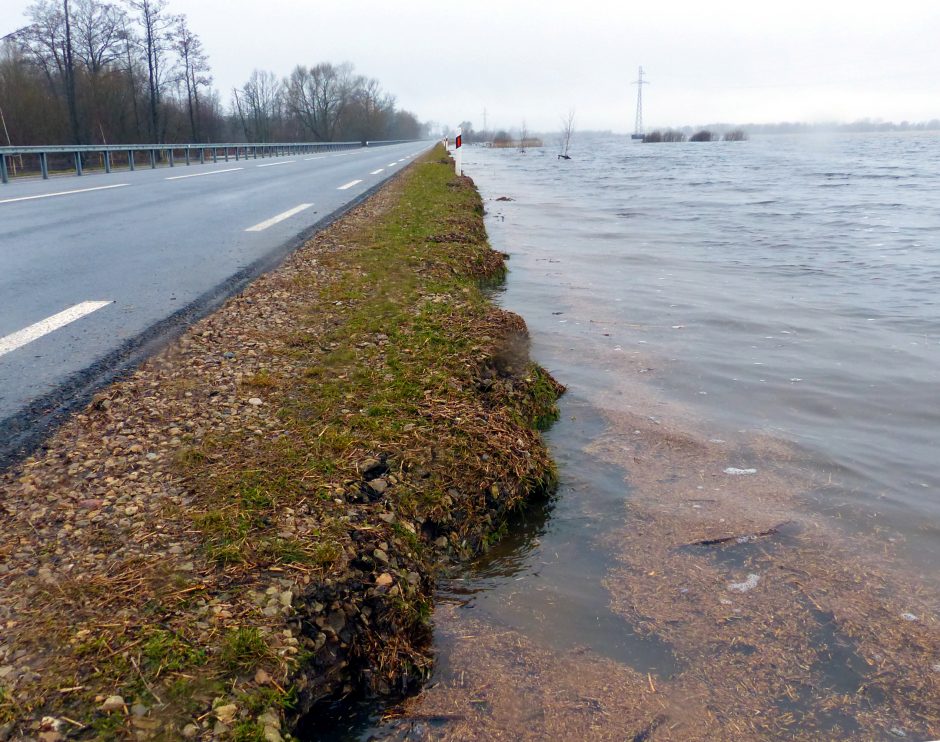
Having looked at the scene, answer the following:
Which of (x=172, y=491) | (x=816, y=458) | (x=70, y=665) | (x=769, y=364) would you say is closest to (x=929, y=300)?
(x=769, y=364)

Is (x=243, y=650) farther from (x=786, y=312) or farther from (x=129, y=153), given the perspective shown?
(x=129, y=153)

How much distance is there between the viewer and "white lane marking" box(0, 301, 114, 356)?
13.0ft

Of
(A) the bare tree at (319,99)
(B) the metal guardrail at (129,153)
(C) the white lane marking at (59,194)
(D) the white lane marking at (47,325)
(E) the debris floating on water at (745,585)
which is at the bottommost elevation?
(E) the debris floating on water at (745,585)

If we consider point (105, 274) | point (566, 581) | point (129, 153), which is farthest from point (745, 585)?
point (129, 153)

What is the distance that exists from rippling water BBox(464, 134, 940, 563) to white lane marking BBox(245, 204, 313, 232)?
125 inches

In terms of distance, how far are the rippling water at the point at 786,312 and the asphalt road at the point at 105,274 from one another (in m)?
2.99

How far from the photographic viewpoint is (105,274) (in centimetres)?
577

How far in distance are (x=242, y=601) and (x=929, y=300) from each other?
349 inches

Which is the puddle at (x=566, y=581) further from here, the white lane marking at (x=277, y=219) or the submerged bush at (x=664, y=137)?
the submerged bush at (x=664, y=137)

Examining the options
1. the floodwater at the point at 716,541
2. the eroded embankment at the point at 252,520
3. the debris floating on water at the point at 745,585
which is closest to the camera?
the eroded embankment at the point at 252,520

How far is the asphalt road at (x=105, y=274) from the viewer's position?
11.5 ft

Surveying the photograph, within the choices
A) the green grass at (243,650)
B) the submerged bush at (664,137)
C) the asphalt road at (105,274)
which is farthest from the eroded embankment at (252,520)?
the submerged bush at (664,137)

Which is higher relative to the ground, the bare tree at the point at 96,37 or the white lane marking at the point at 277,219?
the bare tree at the point at 96,37

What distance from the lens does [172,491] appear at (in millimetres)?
2621
